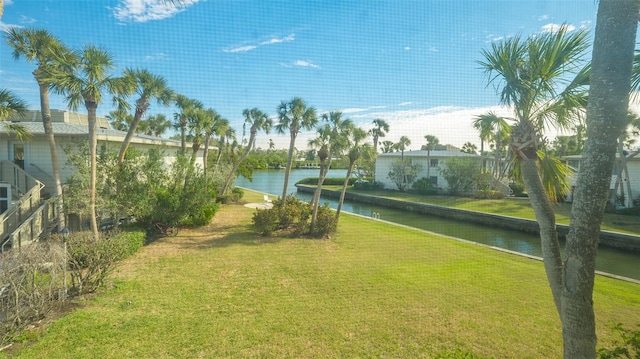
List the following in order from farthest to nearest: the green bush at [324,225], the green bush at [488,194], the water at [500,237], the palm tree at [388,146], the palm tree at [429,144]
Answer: the palm tree at [388,146] < the palm tree at [429,144] < the green bush at [488,194] < the green bush at [324,225] < the water at [500,237]

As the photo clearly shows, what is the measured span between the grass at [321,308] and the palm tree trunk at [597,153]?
24.2 inches

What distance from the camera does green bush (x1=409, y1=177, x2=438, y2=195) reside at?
1317 cm

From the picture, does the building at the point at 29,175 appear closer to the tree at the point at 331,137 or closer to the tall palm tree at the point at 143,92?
the tall palm tree at the point at 143,92

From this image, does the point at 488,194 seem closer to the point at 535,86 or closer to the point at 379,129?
the point at 379,129

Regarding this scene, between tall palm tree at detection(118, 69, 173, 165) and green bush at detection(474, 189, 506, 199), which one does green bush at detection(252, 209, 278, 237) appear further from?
green bush at detection(474, 189, 506, 199)

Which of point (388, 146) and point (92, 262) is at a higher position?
point (388, 146)

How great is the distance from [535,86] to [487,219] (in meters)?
7.39

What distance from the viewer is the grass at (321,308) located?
2051 millimetres

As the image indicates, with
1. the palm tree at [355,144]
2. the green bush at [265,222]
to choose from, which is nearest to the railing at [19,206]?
the green bush at [265,222]

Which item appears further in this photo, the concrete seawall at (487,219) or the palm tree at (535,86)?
the concrete seawall at (487,219)

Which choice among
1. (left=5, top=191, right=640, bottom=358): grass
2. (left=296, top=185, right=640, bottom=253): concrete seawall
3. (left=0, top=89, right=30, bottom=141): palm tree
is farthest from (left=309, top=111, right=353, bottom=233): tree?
(left=296, top=185, right=640, bottom=253): concrete seawall

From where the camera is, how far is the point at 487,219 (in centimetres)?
832

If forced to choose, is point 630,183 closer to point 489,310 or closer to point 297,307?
point 489,310

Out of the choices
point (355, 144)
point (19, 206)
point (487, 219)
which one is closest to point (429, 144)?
point (487, 219)
